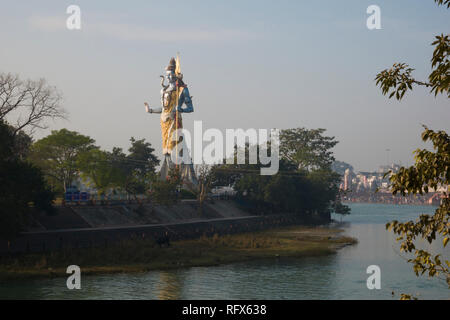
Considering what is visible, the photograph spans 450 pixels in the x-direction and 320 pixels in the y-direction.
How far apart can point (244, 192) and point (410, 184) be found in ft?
313

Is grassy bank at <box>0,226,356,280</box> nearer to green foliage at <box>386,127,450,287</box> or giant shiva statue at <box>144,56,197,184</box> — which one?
giant shiva statue at <box>144,56,197,184</box>

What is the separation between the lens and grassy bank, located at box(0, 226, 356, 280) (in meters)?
42.2

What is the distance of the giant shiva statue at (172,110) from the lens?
91.1 m

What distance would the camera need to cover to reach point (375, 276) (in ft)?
147

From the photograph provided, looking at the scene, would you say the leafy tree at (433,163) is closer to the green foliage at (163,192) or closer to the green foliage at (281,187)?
the green foliage at (163,192)

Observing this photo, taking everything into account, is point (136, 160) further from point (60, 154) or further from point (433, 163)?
point (433, 163)

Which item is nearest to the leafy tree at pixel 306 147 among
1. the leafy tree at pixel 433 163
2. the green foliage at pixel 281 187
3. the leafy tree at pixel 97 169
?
the green foliage at pixel 281 187

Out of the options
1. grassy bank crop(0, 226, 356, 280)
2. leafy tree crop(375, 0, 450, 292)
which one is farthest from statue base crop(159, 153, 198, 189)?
leafy tree crop(375, 0, 450, 292)

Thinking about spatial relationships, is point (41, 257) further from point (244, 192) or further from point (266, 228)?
point (244, 192)

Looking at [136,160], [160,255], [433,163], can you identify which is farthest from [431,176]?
[136,160]

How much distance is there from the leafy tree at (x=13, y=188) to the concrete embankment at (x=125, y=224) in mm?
3179

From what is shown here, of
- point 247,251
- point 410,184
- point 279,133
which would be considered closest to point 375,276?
point 247,251

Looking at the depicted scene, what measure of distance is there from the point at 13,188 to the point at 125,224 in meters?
22.2
